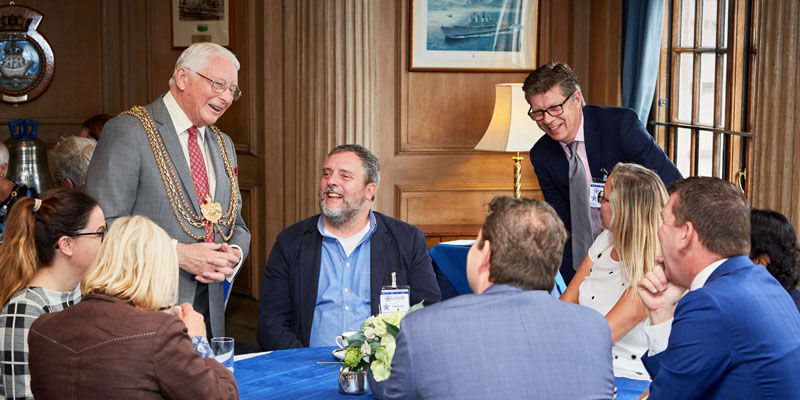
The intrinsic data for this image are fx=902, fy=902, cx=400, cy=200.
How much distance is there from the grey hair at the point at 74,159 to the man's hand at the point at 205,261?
81.7 inches

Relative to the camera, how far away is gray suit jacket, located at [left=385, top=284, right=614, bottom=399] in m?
1.76

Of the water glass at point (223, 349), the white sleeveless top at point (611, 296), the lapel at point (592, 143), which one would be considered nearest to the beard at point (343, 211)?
the white sleeveless top at point (611, 296)

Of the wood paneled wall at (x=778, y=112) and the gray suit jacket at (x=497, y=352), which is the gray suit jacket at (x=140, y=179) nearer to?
the gray suit jacket at (x=497, y=352)

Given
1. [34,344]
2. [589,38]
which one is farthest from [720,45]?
[34,344]

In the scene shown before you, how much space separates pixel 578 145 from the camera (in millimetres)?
4141

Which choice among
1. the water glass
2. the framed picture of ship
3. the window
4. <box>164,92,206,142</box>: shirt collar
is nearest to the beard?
<box>164,92,206,142</box>: shirt collar

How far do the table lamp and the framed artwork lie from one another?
201 cm

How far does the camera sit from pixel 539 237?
75.3 inches

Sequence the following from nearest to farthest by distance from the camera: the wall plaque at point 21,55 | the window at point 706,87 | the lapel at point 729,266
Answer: the lapel at point 729,266, the window at point 706,87, the wall plaque at point 21,55

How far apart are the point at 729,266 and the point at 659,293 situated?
37cm

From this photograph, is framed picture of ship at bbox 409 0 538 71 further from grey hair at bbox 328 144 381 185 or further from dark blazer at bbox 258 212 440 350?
dark blazer at bbox 258 212 440 350

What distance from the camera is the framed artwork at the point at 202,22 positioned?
21.0 feet

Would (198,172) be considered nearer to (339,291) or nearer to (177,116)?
(177,116)

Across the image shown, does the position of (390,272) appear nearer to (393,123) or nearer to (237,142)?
(393,123)
